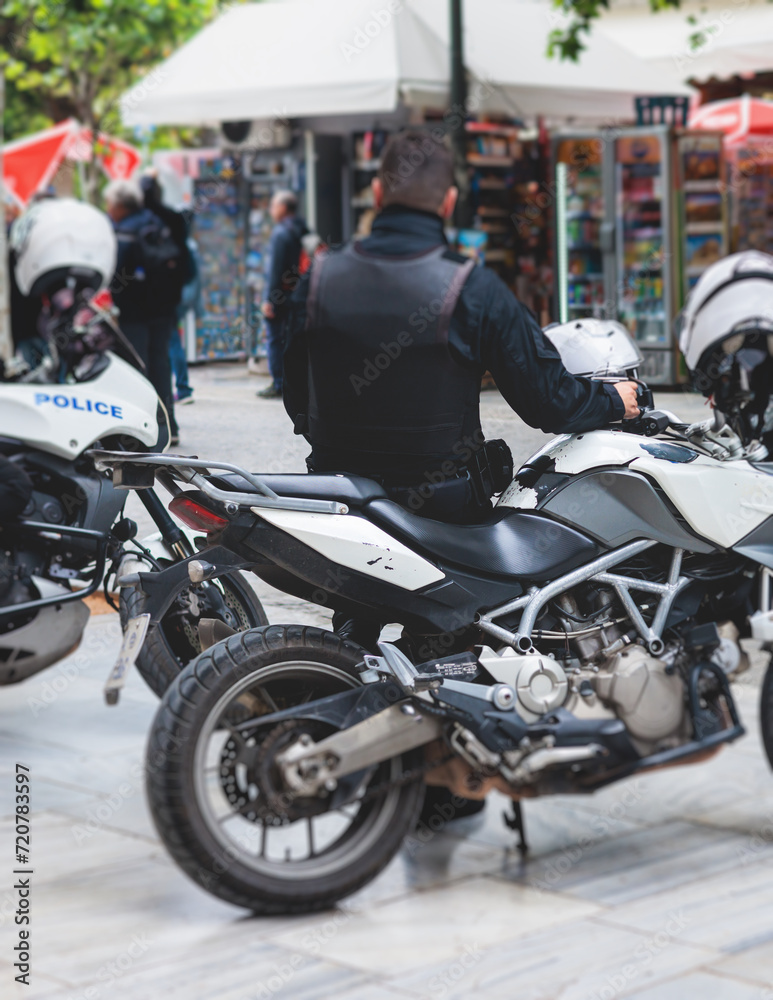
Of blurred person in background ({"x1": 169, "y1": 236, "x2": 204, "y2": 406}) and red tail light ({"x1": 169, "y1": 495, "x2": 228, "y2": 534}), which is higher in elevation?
blurred person in background ({"x1": 169, "y1": 236, "x2": 204, "y2": 406})

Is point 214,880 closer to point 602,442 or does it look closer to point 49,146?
point 602,442

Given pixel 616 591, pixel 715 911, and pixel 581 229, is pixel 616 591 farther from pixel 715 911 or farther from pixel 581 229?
pixel 581 229

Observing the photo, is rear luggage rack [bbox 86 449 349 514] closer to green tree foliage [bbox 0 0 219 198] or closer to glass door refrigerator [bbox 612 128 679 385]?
glass door refrigerator [bbox 612 128 679 385]

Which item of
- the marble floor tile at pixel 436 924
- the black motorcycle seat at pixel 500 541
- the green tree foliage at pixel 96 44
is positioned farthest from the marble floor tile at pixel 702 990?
the green tree foliage at pixel 96 44

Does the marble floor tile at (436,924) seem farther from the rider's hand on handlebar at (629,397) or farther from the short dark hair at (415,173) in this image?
the short dark hair at (415,173)

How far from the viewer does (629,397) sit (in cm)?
351

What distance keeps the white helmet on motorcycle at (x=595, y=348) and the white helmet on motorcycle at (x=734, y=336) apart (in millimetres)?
169

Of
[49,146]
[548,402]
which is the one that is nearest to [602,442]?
[548,402]

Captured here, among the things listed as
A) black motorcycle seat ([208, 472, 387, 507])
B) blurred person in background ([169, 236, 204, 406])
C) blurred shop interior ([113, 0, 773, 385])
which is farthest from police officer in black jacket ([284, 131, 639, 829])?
blurred person in background ([169, 236, 204, 406])

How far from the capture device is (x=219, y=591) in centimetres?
378

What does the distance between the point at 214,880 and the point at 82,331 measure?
1763 millimetres

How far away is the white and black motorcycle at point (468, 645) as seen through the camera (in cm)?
314

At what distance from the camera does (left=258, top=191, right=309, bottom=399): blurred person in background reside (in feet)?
12.0

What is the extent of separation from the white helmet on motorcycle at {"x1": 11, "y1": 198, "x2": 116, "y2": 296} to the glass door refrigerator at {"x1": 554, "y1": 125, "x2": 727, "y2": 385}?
125 cm
